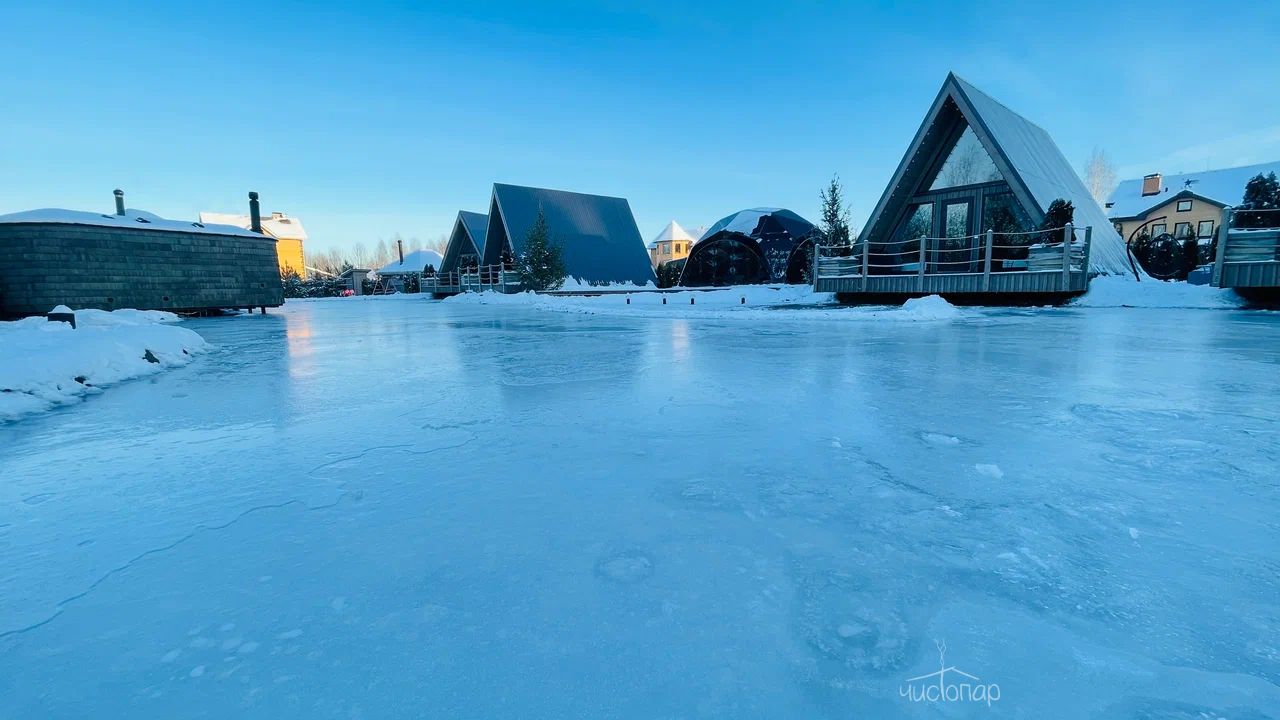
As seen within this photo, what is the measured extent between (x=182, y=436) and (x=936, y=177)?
56.5ft

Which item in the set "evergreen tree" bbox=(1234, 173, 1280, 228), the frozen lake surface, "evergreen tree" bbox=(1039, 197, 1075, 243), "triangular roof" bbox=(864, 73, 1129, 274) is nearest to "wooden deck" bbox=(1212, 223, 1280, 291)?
"triangular roof" bbox=(864, 73, 1129, 274)

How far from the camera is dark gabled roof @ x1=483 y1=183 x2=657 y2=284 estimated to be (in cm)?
2889

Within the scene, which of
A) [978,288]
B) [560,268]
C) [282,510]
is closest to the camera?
[282,510]

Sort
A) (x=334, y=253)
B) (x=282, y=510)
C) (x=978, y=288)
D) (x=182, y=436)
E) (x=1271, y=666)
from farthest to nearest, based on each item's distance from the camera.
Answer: (x=334, y=253), (x=978, y=288), (x=182, y=436), (x=282, y=510), (x=1271, y=666)

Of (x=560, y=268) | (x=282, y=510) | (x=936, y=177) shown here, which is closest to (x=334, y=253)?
(x=560, y=268)

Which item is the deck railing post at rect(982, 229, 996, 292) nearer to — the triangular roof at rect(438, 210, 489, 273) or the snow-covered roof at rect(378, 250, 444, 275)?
the triangular roof at rect(438, 210, 489, 273)

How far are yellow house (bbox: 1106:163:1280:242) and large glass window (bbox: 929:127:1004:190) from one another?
22.0 meters

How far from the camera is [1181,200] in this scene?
3064cm

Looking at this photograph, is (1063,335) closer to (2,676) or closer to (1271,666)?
(1271,666)

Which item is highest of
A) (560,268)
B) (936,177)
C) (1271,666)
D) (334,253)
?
(334,253)

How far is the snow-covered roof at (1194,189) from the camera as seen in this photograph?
3033 centimetres

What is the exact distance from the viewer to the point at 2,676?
123 cm

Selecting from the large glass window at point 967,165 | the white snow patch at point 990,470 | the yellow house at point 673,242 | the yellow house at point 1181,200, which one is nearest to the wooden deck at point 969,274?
the large glass window at point 967,165

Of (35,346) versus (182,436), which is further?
(35,346)
